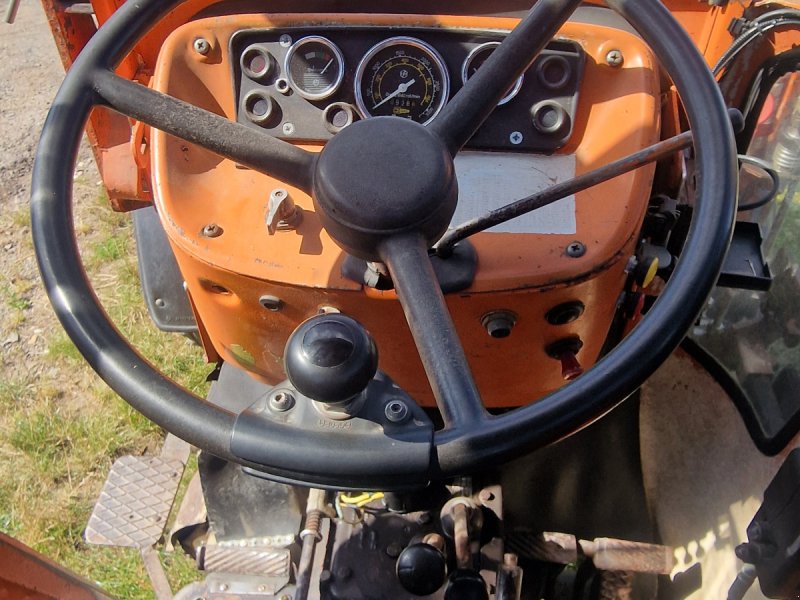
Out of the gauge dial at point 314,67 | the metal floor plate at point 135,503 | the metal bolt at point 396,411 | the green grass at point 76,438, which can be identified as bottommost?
the green grass at point 76,438

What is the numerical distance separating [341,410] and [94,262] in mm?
2510

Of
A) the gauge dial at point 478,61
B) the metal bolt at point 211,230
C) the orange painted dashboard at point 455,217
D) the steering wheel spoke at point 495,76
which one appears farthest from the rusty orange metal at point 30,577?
the gauge dial at point 478,61

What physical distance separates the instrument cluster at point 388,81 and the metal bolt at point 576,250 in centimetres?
25

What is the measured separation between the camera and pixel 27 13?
4.96m

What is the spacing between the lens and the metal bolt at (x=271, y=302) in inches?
48.2

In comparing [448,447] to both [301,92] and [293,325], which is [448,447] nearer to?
[293,325]

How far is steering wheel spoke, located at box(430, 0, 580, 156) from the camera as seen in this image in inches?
39.0

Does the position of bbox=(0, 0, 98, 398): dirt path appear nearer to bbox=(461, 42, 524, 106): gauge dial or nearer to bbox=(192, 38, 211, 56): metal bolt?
bbox=(192, 38, 211, 56): metal bolt

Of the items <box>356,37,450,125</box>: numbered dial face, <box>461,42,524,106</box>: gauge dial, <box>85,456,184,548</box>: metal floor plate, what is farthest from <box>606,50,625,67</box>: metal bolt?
<box>85,456,184,548</box>: metal floor plate

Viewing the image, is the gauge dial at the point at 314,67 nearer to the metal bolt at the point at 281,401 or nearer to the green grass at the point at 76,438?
the metal bolt at the point at 281,401

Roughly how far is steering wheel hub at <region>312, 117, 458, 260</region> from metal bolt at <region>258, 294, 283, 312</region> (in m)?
0.33

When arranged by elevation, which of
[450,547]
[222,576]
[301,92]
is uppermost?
[301,92]

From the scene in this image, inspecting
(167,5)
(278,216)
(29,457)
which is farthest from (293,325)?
(29,457)

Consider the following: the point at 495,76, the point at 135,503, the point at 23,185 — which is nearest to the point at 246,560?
the point at 135,503
